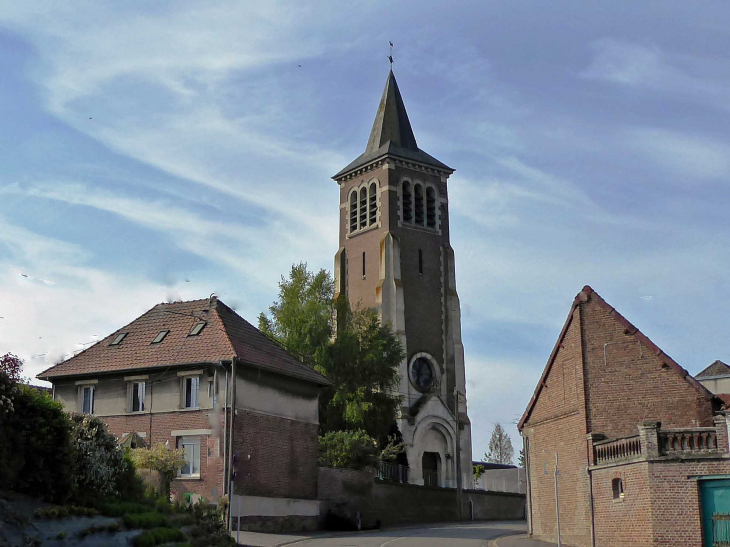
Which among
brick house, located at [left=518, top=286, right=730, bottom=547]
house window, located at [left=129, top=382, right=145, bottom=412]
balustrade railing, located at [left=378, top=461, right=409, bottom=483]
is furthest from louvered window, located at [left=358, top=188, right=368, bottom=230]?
brick house, located at [left=518, top=286, right=730, bottom=547]

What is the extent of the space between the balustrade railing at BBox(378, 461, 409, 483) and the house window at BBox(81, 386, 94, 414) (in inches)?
592

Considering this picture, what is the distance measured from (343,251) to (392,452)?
22.5 meters

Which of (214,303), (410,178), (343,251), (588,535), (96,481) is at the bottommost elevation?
(588,535)

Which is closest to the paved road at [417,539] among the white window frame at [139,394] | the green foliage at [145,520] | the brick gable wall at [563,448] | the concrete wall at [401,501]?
the brick gable wall at [563,448]

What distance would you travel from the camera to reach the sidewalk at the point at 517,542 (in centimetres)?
3108

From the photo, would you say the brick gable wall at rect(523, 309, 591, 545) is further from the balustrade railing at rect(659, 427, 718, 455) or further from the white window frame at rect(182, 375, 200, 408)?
the white window frame at rect(182, 375, 200, 408)

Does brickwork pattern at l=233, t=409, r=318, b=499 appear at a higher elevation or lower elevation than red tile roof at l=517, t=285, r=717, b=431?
lower

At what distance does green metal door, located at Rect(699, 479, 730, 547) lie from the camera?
24953 mm

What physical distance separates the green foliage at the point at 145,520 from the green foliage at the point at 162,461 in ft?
27.9

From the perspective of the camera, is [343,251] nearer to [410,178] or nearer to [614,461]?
[410,178]

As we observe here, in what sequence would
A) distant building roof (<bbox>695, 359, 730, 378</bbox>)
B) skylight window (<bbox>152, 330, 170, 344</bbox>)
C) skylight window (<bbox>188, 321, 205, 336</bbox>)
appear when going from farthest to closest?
distant building roof (<bbox>695, 359, 730, 378</bbox>) → skylight window (<bbox>152, 330, 170, 344</bbox>) → skylight window (<bbox>188, 321, 205, 336</bbox>)

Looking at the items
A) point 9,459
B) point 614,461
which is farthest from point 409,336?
point 9,459

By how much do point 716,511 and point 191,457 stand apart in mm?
19531

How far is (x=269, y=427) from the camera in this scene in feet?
124
